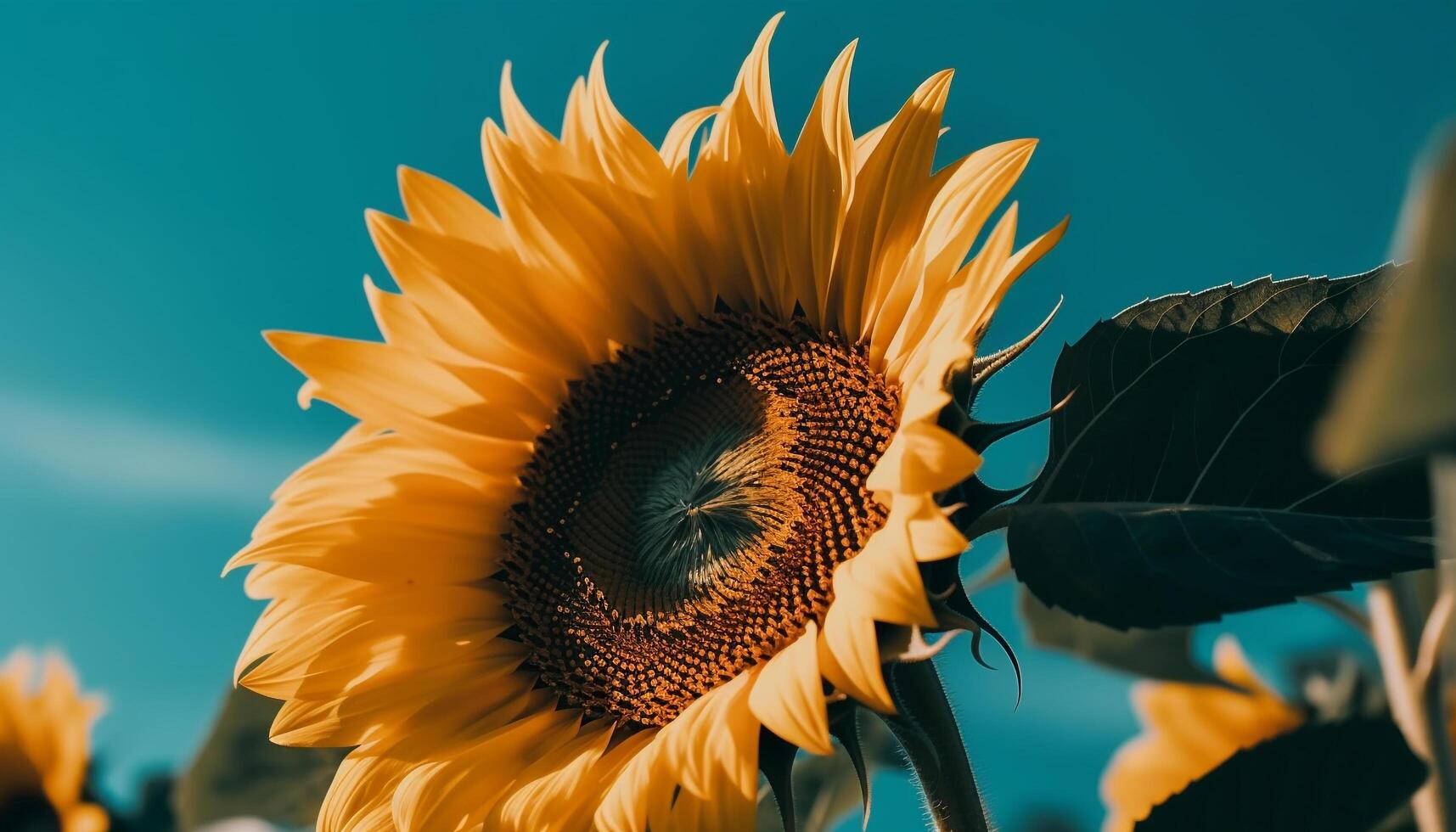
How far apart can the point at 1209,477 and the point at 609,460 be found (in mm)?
1356

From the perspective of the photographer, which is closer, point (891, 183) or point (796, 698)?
point (796, 698)

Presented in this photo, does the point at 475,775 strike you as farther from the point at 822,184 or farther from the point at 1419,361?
the point at 1419,361

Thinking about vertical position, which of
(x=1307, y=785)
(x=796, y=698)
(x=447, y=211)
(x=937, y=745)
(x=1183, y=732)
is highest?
(x=447, y=211)

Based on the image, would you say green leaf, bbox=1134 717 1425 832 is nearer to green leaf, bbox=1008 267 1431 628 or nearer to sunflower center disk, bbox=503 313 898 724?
green leaf, bbox=1008 267 1431 628

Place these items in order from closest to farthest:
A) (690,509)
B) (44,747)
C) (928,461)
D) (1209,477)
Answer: (928,461) → (1209,477) → (690,509) → (44,747)

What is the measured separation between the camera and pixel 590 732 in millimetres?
2314

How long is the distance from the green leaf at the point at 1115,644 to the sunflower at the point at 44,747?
155 inches

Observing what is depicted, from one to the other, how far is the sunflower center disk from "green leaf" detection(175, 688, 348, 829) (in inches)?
35.8

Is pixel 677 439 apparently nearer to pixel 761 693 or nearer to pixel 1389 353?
pixel 761 693

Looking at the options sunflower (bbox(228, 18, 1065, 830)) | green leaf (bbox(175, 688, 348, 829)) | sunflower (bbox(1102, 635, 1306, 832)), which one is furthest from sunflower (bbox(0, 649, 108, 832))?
sunflower (bbox(1102, 635, 1306, 832))

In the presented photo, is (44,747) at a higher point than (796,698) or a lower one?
higher

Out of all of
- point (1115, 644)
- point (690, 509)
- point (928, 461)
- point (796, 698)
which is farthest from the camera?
point (1115, 644)

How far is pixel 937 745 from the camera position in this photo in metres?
1.76

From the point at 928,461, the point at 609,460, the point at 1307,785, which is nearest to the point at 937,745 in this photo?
the point at 928,461
